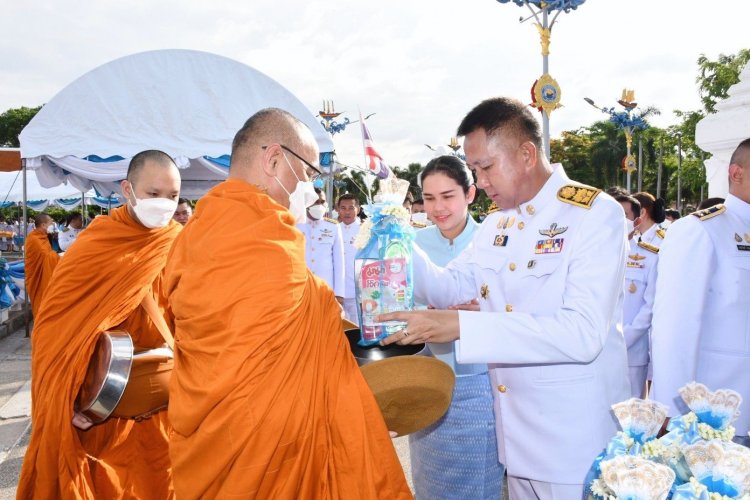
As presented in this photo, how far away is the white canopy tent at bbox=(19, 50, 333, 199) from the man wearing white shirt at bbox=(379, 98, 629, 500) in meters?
5.73

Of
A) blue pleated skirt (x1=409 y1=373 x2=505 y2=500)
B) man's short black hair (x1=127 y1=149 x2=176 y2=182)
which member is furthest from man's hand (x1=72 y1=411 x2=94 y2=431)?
blue pleated skirt (x1=409 y1=373 x2=505 y2=500)

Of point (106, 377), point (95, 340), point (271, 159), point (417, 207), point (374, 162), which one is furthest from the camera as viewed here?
point (417, 207)

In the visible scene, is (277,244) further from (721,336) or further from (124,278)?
(124,278)

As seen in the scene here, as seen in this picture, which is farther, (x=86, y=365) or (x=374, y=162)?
(x=86, y=365)

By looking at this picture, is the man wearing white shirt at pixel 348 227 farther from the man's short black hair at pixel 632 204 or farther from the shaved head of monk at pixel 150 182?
the shaved head of monk at pixel 150 182

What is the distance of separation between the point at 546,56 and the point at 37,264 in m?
14.7

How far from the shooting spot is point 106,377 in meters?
3.05

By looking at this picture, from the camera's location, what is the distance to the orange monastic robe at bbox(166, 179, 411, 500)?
1.83 meters

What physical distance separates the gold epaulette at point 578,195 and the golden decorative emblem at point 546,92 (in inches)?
637

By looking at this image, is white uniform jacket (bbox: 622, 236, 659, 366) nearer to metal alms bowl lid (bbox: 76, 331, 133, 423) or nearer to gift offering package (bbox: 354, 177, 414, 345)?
gift offering package (bbox: 354, 177, 414, 345)

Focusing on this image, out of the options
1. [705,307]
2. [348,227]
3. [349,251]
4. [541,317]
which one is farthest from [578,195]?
[348,227]

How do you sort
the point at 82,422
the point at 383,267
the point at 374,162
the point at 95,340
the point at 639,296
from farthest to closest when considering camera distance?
the point at 639,296 < the point at 95,340 < the point at 82,422 < the point at 374,162 < the point at 383,267

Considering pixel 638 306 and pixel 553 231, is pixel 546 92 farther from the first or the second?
pixel 553 231

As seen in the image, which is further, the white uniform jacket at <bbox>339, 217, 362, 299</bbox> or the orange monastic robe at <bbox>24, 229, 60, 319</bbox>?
the white uniform jacket at <bbox>339, 217, 362, 299</bbox>
